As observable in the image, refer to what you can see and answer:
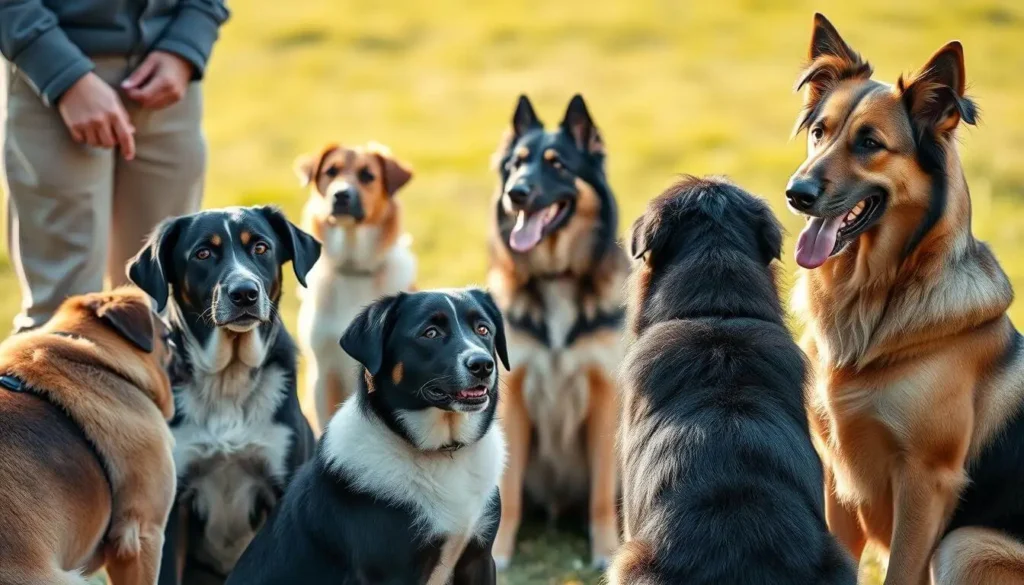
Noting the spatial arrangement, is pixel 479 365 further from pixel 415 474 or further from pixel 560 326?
pixel 560 326

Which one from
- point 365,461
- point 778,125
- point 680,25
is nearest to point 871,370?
point 365,461

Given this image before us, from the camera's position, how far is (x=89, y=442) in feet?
14.6

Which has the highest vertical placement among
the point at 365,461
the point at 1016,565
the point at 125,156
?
the point at 125,156

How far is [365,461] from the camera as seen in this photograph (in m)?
4.31

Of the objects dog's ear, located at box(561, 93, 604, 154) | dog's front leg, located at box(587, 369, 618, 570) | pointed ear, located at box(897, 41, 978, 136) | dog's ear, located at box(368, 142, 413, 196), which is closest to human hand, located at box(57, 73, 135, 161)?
dog's ear, located at box(368, 142, 413, 196)

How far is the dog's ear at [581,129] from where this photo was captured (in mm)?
6453

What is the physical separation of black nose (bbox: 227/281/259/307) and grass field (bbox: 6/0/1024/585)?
7853 mm

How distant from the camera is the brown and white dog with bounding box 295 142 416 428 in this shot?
21.3 ft

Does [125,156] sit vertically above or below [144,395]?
above

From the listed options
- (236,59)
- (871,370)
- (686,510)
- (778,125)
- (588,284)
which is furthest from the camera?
(236,59)

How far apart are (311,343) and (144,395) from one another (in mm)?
1880

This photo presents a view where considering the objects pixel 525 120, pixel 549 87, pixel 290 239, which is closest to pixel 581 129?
pixel 525 120

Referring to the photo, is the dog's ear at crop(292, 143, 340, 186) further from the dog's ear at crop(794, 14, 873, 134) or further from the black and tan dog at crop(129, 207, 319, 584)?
the dog's ear at crop(794, 14, 873, 134)

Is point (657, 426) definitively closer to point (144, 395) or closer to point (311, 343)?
point (144, 395)
